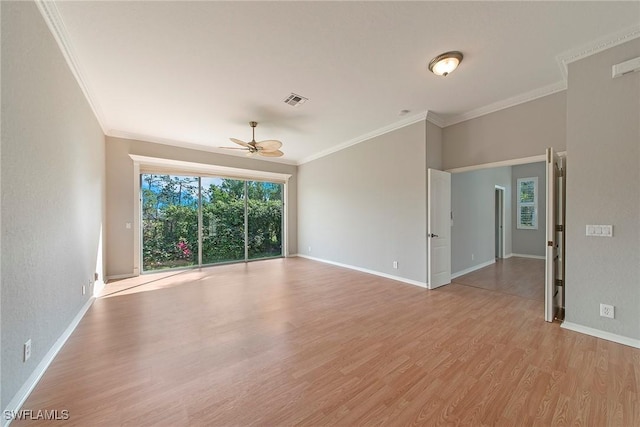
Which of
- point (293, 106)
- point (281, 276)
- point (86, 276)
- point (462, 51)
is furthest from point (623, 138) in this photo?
point (86, 276)

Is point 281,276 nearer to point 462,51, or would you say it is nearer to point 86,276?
point 86,276

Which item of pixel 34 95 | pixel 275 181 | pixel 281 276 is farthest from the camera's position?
pixel 275 181

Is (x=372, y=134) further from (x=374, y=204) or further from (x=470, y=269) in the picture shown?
(x=470, y=269)

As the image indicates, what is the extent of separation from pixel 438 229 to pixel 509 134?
1774 mm

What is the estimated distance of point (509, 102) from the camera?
3551 millimetres

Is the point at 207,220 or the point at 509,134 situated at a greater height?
the point at 509,134

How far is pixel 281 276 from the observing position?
496cm

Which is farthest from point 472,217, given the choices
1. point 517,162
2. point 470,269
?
point 517,162

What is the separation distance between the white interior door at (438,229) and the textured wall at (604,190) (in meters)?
1.63

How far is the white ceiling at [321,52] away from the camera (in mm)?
2006

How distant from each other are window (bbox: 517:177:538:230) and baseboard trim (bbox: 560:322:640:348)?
565 centimetres

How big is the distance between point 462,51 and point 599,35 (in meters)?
1.24

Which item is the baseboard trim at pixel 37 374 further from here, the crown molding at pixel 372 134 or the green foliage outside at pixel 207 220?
the crown molding at pixel 372 134

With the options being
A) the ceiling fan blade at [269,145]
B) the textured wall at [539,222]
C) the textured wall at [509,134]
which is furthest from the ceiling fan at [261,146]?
the textured wall at [539,222]
